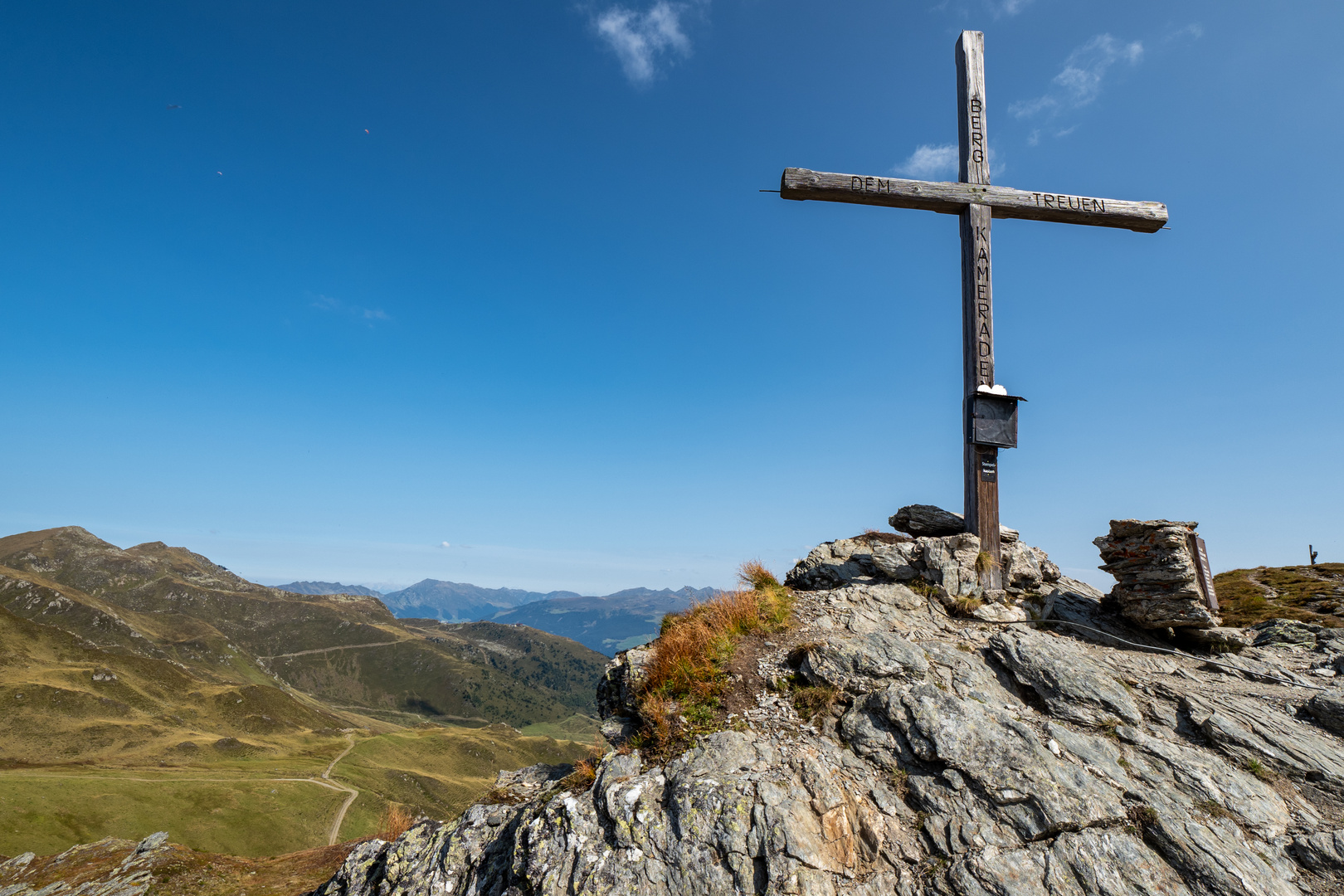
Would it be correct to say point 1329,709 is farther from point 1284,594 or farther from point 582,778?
point 582,778

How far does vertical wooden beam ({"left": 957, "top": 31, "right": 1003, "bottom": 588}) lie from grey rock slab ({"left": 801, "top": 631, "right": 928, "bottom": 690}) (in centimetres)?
413

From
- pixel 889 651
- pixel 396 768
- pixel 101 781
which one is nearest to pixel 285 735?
pixel 396 768

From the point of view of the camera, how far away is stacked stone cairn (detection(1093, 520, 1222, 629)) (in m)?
11.9

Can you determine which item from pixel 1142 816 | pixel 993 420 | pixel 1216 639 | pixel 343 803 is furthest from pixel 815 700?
pixel 343 803

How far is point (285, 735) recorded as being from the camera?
179500 mm

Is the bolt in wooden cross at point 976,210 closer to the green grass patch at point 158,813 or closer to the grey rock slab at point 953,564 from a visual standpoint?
the grey rock slab at point 953,564

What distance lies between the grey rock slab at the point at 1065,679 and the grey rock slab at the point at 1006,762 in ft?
4.05

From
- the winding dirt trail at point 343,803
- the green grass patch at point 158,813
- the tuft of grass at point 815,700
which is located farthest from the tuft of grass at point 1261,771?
the green grass patch at point 158,813

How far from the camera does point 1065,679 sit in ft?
31.9

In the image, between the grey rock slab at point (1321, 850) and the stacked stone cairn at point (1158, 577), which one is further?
the stacked stone cairn at point (1158, 577)

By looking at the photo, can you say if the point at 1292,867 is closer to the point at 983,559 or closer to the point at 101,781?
the point at 983,559

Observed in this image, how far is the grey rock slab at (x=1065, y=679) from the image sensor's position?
9242mm

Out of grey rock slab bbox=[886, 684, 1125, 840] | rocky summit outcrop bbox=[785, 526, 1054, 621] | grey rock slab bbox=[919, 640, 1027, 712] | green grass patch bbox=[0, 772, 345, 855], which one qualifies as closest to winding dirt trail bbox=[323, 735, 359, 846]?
green grass patch bbox=[0, 772, 345, 855]

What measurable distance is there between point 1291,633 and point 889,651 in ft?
32.0
